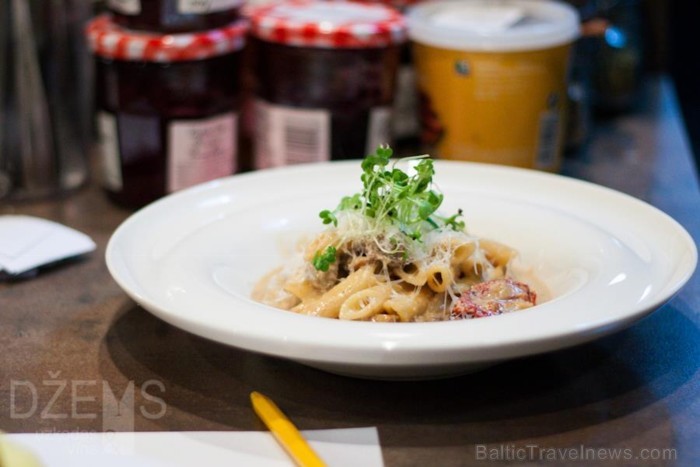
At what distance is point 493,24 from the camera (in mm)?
1454

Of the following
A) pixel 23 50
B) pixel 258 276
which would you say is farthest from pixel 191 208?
pixel 23 50

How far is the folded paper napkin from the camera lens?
1.20 meters

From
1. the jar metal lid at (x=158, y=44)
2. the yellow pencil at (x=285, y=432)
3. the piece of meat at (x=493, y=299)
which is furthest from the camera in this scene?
the jar metal lid at (x=158, y=44)

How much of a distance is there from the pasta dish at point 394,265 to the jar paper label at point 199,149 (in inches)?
17.1

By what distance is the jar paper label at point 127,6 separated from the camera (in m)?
1.35

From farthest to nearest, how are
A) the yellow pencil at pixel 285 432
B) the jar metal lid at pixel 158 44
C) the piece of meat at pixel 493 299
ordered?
the jar metal lid at pixel 158 44 → the piece of meat at pixel 493 299 → the yellow pencil at pixel 285 432

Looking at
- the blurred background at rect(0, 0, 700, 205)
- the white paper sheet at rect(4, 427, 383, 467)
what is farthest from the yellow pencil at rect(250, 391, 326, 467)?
the blurred background at rect(0, 0, 700, 205)

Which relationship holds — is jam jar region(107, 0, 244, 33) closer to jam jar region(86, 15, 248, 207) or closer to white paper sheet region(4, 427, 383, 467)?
jam jar region(86, 15, 248, 207)

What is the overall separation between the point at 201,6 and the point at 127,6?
0.11 meters

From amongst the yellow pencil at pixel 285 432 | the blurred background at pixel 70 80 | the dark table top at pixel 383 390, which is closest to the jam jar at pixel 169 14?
the blurred background at pixel 70 80

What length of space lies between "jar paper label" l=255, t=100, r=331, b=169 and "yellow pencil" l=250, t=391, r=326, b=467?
63cm

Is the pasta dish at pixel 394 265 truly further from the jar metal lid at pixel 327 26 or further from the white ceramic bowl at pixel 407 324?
the jar metal lid at pixel 327 26

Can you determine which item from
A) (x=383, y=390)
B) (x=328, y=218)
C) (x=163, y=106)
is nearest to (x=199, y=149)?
(x=163, y=106)

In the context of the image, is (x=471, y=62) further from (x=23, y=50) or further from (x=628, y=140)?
(x=23, y=50)
